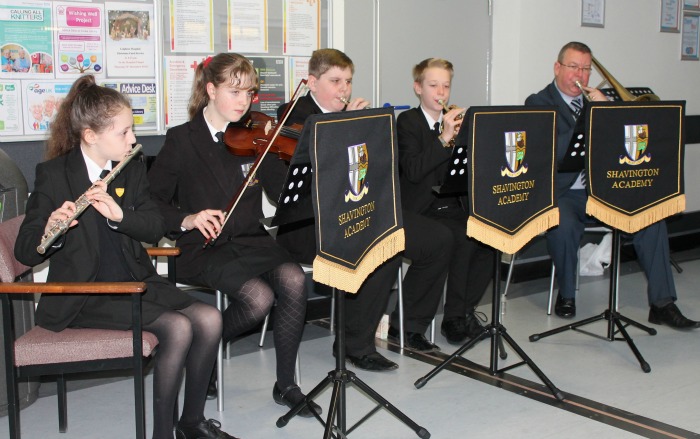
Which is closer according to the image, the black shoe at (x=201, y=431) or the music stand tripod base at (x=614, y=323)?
the black shoe at (x=201, y=431)

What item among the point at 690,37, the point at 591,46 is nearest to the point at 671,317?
the point at 591,46

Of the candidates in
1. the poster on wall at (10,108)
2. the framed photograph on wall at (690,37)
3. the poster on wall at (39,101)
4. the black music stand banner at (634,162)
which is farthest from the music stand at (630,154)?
the framed photograph on wall at (690,37)

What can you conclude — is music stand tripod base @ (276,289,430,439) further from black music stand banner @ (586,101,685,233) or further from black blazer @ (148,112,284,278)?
black music stand banner @ (586,101,685,233)

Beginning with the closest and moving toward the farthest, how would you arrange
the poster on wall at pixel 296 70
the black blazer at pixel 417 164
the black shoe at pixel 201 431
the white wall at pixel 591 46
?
the black shoe at pixel 201 431, the black blazer at pixel 417 164, the poster on wall at pixel 296 70, the white wall at pixel 591 46

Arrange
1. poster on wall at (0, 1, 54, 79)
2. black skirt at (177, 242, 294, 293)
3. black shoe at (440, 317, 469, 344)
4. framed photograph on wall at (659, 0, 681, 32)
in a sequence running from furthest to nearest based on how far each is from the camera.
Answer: framed photograph on wall at (659, 0, 681, 32) → black shoe at (440, 317, 469, 344) → poster on wall at (0, 1, 54, 79) → black skirt at (177, 242, 294, 293)

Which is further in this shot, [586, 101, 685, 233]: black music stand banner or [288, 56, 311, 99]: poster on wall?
[288, 56, 311, 99]: poster on wall

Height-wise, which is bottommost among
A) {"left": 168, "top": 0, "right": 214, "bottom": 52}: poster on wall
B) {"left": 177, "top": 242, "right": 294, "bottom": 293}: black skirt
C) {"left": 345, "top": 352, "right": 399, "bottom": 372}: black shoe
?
{"left": 345, "top": 352, "right": 399, "bottom": 372}: black shoe

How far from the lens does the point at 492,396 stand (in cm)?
323

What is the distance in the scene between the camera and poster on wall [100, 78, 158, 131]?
12.0 feet

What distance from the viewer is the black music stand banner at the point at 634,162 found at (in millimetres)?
3469

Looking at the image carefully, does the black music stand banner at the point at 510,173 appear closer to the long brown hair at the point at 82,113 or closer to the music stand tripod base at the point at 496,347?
the music stand tripod base at the point at 496,347

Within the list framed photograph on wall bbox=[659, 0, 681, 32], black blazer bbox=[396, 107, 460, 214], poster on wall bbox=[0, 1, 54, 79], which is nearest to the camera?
poster on wall bbox=[0, 1, 54, 79]

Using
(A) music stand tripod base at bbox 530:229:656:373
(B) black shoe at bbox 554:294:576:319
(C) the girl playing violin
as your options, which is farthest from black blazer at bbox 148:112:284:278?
(B) black shoe at bbox 554:294:576:319

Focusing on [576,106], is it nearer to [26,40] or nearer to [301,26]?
[301,26]
